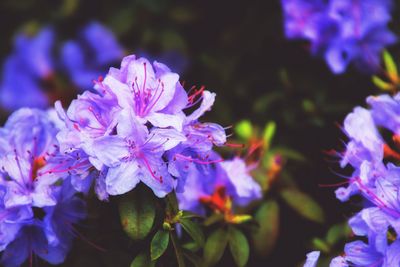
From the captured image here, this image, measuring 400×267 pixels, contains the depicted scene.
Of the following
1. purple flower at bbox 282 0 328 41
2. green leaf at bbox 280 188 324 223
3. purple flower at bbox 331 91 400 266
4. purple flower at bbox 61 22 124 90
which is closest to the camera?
A: purple flower at bbox 331 91 400 266

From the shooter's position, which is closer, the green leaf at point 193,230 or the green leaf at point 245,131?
the green leaf at point 193,230

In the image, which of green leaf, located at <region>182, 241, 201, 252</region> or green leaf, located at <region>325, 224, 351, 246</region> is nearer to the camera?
green leaf, located at <region>182, 241, 201, 252</region>

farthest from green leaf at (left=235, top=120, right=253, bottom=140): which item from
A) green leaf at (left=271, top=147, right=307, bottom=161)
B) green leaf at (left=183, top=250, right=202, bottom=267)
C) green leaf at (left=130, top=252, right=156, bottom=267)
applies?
green leaf at (left=130, top=252, right=156, bottom=267)

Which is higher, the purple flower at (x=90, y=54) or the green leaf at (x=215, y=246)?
the purple flower at (x=90, y=54)

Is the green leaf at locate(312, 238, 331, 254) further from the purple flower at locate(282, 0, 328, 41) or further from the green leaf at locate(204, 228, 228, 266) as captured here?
the purple flower at locate(282, 0, 328, 41)

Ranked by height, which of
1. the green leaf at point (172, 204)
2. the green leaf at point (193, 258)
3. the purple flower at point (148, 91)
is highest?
the purple flower at point (148, 91)

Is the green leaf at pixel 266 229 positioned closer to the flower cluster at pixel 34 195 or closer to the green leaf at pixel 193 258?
the green leaf at pixel 193 258

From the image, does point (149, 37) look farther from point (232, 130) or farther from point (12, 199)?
point (12, 199)

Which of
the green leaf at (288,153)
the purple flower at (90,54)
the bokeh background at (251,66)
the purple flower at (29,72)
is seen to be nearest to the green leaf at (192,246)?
the bokeh background at (251,66)
